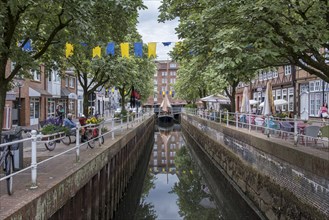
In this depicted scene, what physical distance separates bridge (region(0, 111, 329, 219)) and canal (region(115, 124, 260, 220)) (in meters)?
0.62

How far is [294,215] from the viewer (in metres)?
8.81

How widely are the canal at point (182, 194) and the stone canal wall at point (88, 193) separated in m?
1.14

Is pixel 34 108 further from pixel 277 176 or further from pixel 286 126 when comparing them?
pixel 277 176

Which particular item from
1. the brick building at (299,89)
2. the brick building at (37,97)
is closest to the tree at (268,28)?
the brick building at (299,89)

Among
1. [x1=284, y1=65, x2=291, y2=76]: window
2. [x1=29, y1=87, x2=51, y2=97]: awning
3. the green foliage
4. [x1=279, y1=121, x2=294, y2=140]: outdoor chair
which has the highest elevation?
[x1=284, y1=65, x2=291, y2=76]: window

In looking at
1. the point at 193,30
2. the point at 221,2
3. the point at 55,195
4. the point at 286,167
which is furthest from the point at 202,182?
the point at 55,195

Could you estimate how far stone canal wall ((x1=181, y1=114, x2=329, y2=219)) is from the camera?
7855 mm

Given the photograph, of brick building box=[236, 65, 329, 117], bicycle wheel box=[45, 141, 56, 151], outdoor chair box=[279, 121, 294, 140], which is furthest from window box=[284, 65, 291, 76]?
bicycle wheel box=[45, 141, 56, 151]

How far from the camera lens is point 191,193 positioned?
17516 millimetres

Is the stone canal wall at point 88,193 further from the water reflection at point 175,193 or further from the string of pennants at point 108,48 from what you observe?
the string of pennants at point 108,48

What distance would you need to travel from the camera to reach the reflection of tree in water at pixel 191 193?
14.1 m

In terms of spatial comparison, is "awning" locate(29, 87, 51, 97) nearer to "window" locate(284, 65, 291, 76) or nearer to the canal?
the canal

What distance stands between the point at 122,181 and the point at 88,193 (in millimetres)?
6731

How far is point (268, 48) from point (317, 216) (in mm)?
3825
